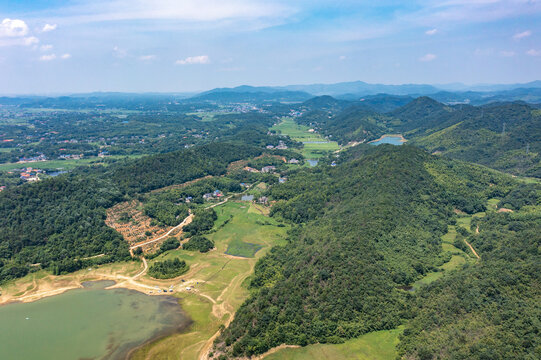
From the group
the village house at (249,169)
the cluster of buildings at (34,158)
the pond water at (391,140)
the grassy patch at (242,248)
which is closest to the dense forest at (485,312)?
the grassy patch at (242,248)

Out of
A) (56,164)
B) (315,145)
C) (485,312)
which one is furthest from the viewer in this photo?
(315,145)

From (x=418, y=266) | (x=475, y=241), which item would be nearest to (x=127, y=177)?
(x=418, y=266)

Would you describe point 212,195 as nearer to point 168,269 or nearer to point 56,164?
point 168,269

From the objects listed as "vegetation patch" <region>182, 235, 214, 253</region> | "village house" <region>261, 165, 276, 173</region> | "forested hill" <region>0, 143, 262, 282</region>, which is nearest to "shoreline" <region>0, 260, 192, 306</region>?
"forested hill" <region>0, 143, 262, 282</region>

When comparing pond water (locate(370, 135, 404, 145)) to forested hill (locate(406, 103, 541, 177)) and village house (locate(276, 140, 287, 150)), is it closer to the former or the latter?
forested hill (locate(406, 103, 541, 177))

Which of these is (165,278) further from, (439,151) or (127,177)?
(439,151)

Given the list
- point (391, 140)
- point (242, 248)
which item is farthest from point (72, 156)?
point (391, 140)
